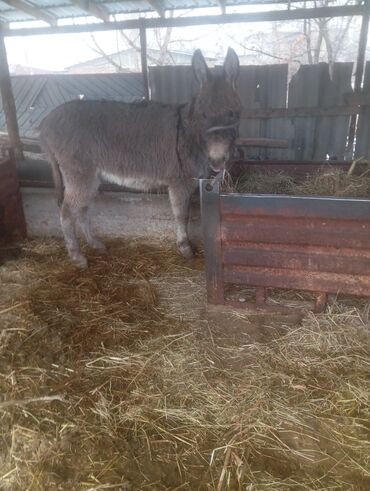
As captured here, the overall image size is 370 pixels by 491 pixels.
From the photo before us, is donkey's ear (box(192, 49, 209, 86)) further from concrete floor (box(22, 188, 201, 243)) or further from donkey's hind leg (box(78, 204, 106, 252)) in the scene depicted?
donkey's hind leg (box(78, 204, 106, 252))

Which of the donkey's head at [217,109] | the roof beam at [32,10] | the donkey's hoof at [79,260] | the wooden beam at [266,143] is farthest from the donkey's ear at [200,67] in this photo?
the roof beam at [32,10]

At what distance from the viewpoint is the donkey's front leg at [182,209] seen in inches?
150

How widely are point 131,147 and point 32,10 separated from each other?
2848 millimetres

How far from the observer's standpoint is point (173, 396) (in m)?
2.22

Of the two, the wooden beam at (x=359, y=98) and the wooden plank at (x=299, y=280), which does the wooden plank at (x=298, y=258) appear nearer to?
the wooden plank at (x=299, y=280)

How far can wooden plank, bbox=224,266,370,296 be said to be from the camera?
2568 millimetres

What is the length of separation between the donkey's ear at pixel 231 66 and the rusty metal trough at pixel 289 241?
154cm

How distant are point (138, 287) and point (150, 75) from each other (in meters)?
3.81

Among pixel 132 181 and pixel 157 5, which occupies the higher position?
pixel 157 5

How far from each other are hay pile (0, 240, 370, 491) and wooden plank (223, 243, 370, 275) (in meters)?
Result: 0.43

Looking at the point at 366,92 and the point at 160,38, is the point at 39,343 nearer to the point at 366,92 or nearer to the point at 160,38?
the point at 366,92

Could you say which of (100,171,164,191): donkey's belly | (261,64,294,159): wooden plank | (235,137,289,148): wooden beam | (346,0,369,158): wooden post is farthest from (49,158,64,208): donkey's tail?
(346,0,369,158): wooden post

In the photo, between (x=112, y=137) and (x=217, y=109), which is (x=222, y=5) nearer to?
(x=217, y=109)

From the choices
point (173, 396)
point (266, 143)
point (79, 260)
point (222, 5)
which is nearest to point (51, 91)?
point (222, 5)
